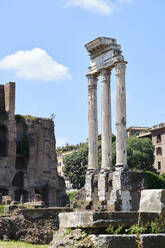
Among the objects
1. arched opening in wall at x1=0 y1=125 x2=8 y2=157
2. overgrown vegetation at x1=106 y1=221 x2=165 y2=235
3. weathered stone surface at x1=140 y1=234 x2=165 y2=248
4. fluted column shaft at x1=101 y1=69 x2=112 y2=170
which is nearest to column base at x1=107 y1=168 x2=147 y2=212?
fluted column shaft at x1=101 y1=69 x2=112 y2=170

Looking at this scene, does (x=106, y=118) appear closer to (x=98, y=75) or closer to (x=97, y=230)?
(x=98, y=75)

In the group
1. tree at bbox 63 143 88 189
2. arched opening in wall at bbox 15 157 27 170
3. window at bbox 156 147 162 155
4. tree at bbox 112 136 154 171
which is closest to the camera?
arched opening in wall at bbox 15 157 27 170

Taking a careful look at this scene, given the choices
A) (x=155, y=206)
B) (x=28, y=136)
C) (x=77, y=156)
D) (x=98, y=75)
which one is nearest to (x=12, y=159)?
(x=28, y=136)

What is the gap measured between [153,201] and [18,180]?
3878cm

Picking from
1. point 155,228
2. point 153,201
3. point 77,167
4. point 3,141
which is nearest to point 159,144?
point 77,167

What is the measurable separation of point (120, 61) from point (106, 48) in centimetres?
153

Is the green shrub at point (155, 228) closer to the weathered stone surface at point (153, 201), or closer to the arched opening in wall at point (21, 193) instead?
the weathered stone surface at point (153, 201)

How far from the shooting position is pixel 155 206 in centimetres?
545

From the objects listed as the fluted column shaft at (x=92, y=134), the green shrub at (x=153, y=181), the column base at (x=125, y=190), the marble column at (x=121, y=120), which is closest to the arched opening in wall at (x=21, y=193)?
the fluted column shaft at (x=92, y=134)

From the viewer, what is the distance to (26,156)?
43969 mm

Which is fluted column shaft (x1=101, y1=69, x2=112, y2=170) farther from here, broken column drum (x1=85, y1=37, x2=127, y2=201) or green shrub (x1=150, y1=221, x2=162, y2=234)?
green shrub (x1=150, y1=221, x2=162, y2=234)

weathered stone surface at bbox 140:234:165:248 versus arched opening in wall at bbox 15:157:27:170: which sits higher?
arched opening in wall at bbox 15:157:27:170

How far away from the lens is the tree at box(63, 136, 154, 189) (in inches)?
1842

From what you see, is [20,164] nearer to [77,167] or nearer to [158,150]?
[77,167]
